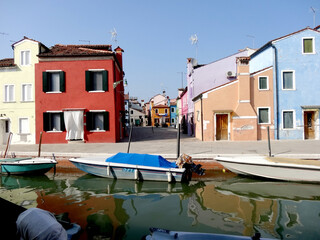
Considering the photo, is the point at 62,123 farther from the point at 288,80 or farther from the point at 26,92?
the point at 288,80

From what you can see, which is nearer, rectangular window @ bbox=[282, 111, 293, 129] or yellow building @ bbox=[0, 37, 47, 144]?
rectangular window @ bbox=[282, 111, 293, 129]

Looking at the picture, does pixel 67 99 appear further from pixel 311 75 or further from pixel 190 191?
pixel 311 75

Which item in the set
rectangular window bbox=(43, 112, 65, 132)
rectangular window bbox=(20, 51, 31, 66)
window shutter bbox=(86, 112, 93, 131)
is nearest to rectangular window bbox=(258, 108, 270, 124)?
window shutter bbox=(86, 112, 93, 131)

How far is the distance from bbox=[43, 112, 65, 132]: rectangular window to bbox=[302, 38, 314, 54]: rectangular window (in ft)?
63.1

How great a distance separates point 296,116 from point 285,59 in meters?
4.46

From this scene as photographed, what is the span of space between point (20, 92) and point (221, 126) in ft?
52.3

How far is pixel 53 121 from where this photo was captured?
17.6 metres

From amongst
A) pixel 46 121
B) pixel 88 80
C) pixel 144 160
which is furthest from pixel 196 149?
pixel 46 121

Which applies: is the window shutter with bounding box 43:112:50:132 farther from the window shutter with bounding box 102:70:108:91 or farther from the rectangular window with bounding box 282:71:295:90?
the rectangular window with bounding box 282:71:295:90

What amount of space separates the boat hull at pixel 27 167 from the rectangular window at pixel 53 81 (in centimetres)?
816

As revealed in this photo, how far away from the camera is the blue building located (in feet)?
57.3

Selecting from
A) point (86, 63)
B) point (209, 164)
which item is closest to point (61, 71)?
point (86, 63)

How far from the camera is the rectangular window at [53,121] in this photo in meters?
17.4

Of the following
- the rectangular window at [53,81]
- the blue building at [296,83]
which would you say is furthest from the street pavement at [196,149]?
the rectangular window at [53,81]
